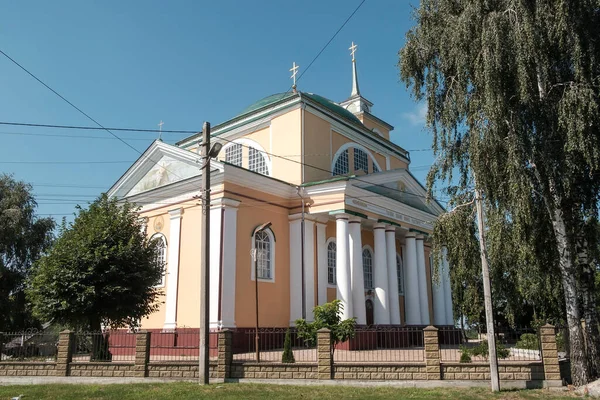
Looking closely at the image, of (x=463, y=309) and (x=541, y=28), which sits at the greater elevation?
(x=541, y=28)

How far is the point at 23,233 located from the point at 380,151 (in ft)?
64.5

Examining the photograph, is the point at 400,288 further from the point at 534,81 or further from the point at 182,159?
the point at 534,81

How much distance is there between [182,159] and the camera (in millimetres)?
21516

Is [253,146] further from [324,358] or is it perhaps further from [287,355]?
[324,358]

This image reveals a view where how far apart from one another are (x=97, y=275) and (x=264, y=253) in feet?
22.5

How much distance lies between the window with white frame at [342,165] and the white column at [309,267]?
14.9 feet

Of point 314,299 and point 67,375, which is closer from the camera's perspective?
point 67,375

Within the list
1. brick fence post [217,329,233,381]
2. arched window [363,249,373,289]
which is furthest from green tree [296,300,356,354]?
arched window [363,249,373,289]

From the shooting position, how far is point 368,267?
25609mm

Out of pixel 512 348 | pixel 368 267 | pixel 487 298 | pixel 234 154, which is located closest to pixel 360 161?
pixel 368 267

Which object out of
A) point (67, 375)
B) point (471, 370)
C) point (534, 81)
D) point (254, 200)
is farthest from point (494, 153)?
point (67, 375)

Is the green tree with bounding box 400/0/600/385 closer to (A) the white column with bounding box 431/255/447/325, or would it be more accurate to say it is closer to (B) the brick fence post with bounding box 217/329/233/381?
(B) the brick fence post with bounding box 217/329/233/381

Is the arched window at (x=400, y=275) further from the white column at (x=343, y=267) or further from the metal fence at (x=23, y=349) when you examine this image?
the metal fence at (x=23, y=349)

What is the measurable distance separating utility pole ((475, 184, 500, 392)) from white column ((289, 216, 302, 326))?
1040 centimetres
